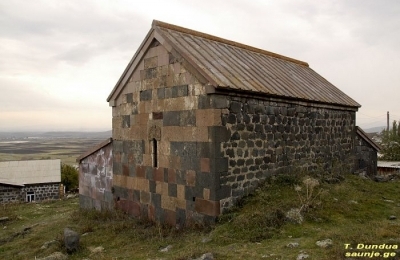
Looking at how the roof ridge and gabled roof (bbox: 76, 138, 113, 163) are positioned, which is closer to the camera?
the roof ridge

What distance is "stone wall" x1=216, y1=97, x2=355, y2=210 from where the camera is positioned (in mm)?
7730

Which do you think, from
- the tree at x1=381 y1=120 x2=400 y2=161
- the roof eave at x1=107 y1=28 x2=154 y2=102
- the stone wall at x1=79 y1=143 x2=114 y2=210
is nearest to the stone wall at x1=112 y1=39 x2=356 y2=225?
the roof eave at x1=107 y1=28 x2=154 y2=102

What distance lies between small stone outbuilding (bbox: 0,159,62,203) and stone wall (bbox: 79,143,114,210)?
1523 centimetres

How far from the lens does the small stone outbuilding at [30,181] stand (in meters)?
24.1

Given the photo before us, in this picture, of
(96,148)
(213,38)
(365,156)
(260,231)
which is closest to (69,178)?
(96,148)

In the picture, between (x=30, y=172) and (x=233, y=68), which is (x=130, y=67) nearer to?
(x=233, y=68)

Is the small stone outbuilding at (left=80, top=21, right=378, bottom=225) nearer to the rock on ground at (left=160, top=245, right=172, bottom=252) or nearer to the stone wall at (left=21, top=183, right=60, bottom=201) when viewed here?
the rock on ground at (left=160, top=245, right=172, bottom=252)

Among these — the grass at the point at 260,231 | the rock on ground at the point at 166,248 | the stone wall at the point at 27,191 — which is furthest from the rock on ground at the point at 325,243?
the stone wall at the point at 27,191

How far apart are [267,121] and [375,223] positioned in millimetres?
3361

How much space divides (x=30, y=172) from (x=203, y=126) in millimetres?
23835

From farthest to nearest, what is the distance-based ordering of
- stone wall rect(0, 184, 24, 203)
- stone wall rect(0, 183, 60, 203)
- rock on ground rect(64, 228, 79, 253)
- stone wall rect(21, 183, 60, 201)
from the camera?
stone wall rect(21, 183, 60, 201)
stone wall rect(0, 183, 60, 203)
stone wall rect(0, 184, 24, 203)
rock on ground rect(64, 228, 79, 253)

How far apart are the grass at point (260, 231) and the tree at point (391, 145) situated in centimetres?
1907

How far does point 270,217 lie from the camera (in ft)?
22.3

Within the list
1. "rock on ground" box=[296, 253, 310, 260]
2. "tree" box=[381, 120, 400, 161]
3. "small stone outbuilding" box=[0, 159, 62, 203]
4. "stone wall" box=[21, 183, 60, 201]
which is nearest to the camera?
"rock on ground" box=[296, 253, 310, 260]
